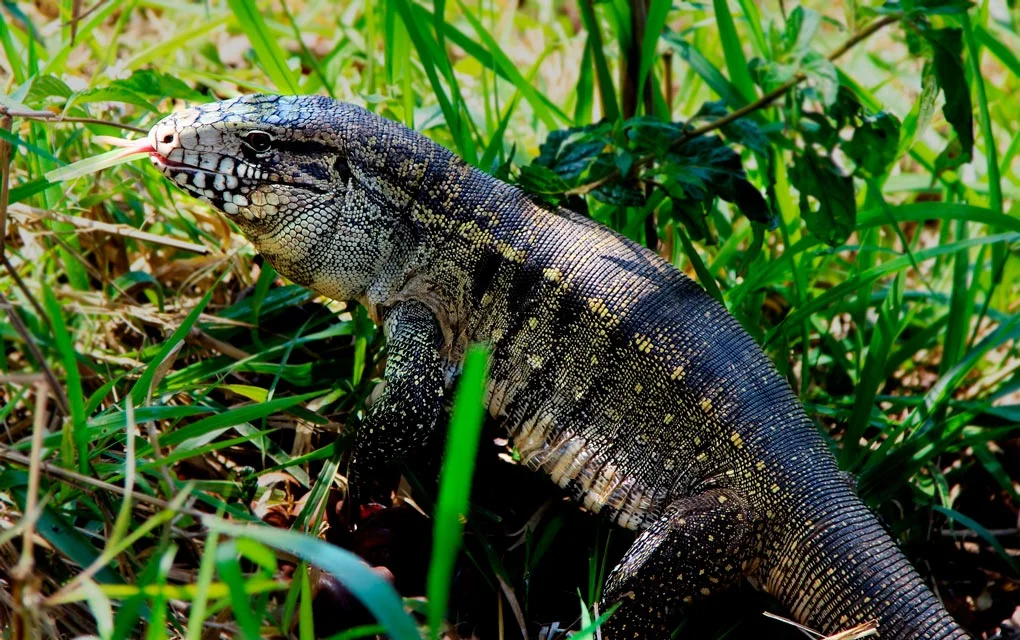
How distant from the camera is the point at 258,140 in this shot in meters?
3.16

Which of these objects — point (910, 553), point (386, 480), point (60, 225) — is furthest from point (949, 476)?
point (60, 225)

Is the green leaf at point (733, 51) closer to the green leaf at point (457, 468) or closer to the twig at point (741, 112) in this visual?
the twig at point (741, 112)

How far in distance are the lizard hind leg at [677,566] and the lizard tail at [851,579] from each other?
0.14m

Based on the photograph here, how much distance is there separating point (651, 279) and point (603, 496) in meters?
0.69

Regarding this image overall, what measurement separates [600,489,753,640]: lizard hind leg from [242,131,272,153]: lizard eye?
163cm

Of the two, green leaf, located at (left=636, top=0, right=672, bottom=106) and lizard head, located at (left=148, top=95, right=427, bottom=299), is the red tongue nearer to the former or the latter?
lizard head, located at (left=148, top=95, right=427, bottom=299)

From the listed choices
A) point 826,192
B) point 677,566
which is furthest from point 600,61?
point 677,566

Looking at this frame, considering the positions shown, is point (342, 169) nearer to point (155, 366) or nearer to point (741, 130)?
point (155, 366)

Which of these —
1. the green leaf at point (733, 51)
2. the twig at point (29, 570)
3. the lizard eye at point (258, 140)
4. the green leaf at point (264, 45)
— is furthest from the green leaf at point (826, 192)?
the twig at point (29, 570)

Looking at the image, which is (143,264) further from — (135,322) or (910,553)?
(910,553)

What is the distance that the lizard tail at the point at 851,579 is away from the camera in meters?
2.84

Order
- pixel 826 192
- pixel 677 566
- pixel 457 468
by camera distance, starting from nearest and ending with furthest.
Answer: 1. pixel 457 468
2. pixel 677 566
3. pixel 826 192

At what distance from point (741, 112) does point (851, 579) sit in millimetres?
1503

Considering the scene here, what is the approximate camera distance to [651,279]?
3234 mm
